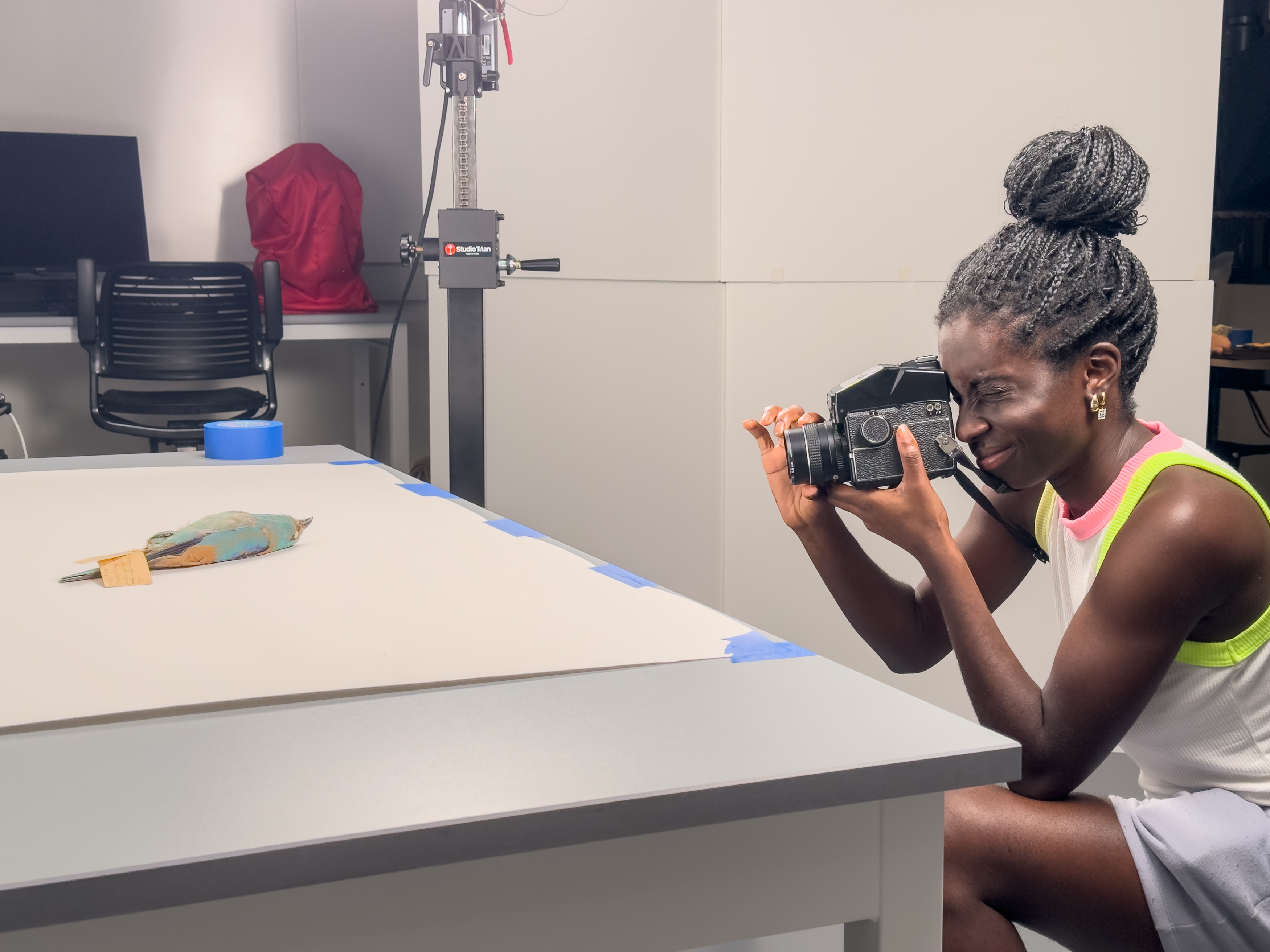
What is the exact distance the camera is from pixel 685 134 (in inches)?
88.7

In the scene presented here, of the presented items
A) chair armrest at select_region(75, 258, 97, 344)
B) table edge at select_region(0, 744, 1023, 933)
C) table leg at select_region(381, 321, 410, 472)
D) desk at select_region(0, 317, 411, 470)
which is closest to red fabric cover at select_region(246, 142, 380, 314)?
desk at select_region(0, 317, 411, 470)

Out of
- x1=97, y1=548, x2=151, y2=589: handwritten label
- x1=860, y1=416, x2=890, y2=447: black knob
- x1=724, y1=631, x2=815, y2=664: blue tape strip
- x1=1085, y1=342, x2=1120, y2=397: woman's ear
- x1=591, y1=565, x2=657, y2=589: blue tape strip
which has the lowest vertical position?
x1=591, y1=565, x2=657, y2=589: blue tape strip

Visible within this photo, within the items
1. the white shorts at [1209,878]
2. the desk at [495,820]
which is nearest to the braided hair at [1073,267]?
the white shorts at [1209,878]

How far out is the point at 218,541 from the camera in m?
0.97

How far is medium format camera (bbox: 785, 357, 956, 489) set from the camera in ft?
3.15

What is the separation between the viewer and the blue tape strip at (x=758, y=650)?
72 cm

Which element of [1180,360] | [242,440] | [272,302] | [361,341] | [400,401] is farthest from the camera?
[361,341]

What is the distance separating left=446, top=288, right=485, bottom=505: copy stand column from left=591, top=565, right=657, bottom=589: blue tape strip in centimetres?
82

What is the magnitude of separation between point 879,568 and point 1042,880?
361mm

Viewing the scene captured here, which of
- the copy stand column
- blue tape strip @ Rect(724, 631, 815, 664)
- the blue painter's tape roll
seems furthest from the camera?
the copy stand column

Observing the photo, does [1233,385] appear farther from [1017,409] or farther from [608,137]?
[1017,409]

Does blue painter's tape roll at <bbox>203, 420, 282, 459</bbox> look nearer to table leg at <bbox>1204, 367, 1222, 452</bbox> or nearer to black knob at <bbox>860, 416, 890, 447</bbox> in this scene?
black knob at <bbox>860, 416, 890, 447</bbox>

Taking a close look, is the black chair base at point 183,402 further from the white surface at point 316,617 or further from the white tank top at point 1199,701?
the white tank top at point 1199,701

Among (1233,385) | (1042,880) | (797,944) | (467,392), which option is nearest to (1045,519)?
(1042,880)
